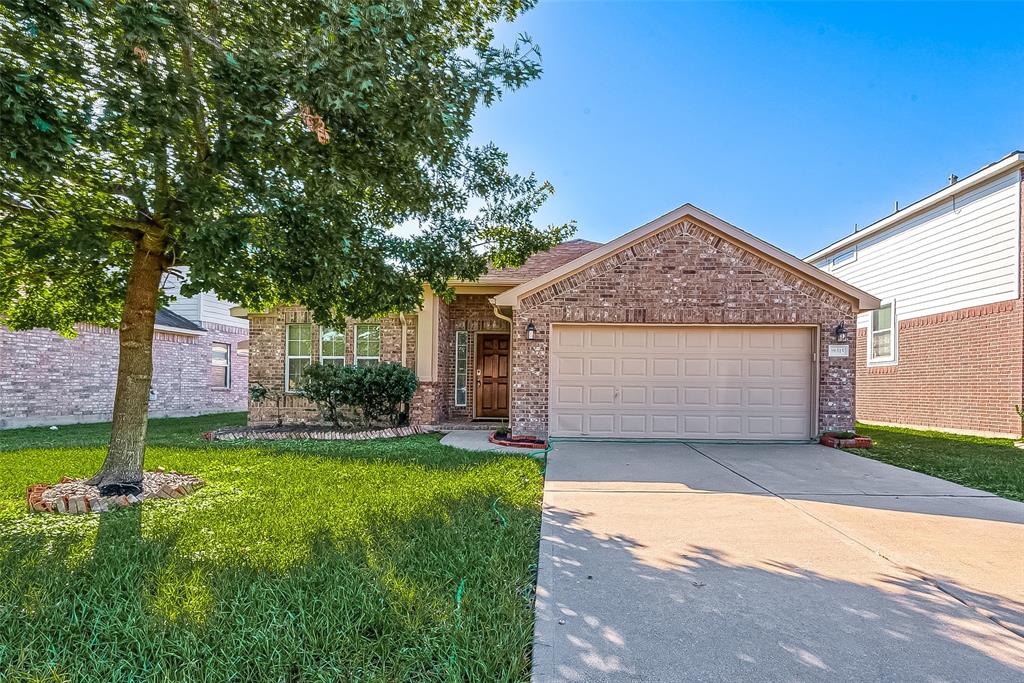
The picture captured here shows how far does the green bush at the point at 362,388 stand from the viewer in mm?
9969

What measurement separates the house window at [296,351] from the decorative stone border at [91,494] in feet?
19.4

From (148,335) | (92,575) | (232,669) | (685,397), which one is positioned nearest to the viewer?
(232,669)

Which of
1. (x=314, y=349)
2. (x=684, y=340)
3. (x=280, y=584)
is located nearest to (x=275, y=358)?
(x=314, y=349)

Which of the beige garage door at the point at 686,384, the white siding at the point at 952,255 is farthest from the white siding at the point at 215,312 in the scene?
the white siding at the point at 952,255

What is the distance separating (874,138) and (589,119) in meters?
7.45

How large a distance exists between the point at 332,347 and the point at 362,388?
2.25m

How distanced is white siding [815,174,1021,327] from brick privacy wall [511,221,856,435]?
4.21 meters

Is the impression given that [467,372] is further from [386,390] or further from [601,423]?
[601,423]

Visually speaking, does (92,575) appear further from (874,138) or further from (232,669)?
(874,138)

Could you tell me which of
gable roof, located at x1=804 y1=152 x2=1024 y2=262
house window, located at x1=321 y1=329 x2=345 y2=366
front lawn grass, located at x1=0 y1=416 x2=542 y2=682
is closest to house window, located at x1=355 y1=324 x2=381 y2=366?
house window, located at x1=321 y1=329 x2=345 y2=366

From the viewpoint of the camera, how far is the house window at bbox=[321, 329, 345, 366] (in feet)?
38.2

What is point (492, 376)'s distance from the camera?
40.2 feet

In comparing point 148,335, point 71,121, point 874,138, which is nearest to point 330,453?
point 148,335

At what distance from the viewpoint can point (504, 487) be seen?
17.9ft
